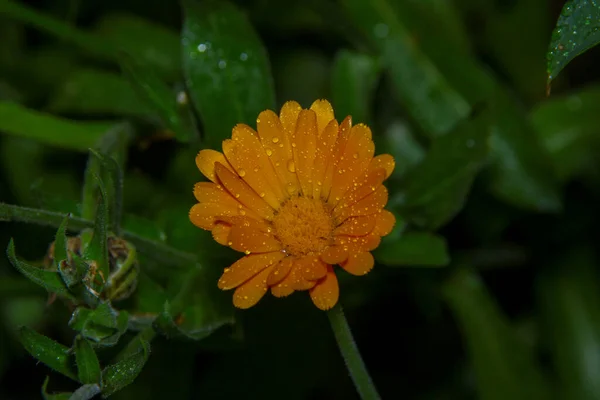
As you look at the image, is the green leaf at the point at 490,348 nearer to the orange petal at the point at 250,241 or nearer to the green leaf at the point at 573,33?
the orange petal at the point at 250,241

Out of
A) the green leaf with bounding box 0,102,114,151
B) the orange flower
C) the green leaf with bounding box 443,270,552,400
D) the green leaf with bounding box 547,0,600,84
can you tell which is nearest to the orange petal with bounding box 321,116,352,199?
the orange flower

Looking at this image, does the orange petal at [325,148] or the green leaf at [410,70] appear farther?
the green leaf at [410,70]

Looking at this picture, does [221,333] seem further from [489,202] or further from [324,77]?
[324,77]

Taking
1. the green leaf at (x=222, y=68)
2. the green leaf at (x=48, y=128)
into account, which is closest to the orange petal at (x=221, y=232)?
the green leaf at (x=222, y=68)

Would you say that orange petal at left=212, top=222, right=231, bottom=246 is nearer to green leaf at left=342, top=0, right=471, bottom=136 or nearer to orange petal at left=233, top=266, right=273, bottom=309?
orange petal at left=233, top=266, right=273, bottom=309

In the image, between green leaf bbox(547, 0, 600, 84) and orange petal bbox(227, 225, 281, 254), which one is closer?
green leaf bbox(547, 0, 600, 84)

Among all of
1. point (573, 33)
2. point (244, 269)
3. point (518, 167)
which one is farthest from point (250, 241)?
point (518, 167)

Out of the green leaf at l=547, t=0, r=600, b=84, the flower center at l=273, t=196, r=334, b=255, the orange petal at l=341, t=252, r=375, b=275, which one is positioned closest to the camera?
the green leaf at l=547, t=0, r=600, b=84
